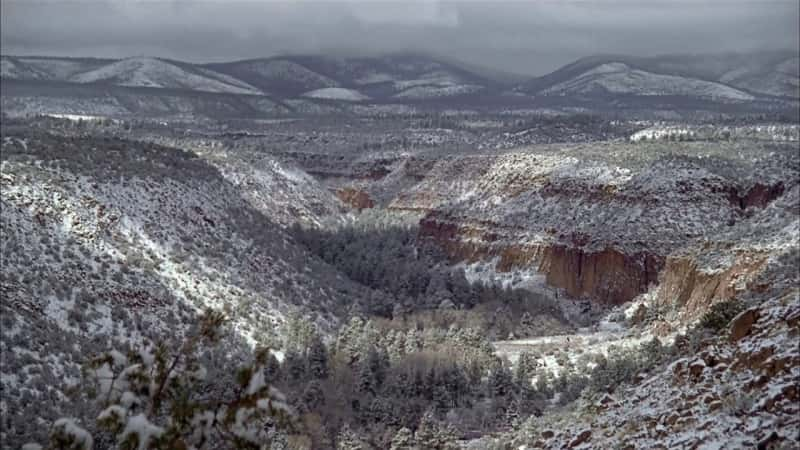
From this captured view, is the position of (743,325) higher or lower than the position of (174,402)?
lower

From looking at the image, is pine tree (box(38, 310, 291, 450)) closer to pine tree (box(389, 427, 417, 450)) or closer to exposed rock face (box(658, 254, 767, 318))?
pine tree (box(389, 427, 417, 450))

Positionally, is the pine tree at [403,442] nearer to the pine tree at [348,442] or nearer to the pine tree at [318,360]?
the pine tree at [348,442]

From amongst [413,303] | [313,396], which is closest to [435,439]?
[313,396]

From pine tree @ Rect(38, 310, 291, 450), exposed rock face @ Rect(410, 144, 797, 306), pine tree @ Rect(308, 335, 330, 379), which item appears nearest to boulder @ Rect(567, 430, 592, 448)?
pine tree @ Rect(38, 310, 291, 450)

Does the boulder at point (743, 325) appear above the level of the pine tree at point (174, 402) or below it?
below

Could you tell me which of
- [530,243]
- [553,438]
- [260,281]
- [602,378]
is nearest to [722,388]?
[553,438]

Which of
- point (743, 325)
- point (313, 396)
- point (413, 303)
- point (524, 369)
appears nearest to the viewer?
point (743, 325)

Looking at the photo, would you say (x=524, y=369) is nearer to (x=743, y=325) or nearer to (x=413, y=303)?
(x=413, y=303)

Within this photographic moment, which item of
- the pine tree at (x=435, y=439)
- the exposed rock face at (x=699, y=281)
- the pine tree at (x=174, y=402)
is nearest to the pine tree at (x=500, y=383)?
the exposed rock face at (x=699, y=281)

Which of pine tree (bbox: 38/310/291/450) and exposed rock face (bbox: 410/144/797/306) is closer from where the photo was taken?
pine tree (bbox: 38/310/291/450)
